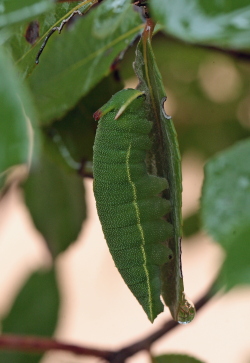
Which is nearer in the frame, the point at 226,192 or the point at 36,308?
the point at 226,192

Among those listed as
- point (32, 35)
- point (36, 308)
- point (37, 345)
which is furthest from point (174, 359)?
point (32, 35)

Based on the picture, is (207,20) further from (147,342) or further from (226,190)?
(147,342)

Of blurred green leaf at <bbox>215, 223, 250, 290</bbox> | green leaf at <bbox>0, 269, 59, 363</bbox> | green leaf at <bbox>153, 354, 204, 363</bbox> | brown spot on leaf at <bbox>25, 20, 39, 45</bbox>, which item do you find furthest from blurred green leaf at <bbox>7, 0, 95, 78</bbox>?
green leaf at <bbox>0, 269, 59, 363</bbox>

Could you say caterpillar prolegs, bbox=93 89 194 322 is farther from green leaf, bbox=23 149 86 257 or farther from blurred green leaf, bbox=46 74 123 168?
green leaf, bbox=23 149 86 257

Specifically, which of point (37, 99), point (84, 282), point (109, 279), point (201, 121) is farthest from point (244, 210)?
point (84, 282)

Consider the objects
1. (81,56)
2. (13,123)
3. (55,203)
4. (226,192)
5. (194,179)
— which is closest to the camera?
(13,123)

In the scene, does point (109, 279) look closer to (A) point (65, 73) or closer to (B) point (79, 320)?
(B) point (79, 320)
